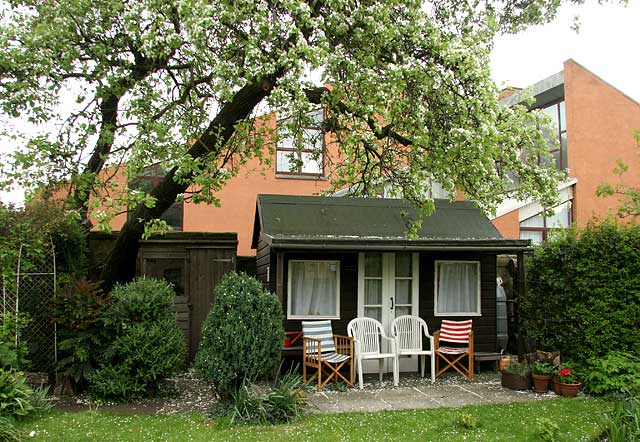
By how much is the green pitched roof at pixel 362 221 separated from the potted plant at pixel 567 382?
6.95 ft

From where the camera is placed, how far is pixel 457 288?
9531mm

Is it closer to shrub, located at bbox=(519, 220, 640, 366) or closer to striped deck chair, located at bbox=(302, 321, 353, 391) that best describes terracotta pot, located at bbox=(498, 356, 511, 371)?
shrub, located at bbox=(519, 220, 640, 366)

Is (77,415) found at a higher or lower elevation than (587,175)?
lower

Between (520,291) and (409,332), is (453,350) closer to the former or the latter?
(409,332)

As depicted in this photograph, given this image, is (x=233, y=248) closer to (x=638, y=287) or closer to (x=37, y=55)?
(x=37, y=55)

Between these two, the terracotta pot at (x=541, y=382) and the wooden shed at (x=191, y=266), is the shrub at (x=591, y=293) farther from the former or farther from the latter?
the wooden shed at (x=191, y=266)

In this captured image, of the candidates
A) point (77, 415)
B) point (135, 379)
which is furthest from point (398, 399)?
point (77, 415)

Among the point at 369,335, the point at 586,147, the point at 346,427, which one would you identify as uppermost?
the point at 586,147

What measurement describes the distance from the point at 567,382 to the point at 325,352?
343 cm

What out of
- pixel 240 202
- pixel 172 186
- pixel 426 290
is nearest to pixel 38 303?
pixel 172 186

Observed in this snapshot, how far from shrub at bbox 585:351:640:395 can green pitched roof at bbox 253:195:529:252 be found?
215 cm

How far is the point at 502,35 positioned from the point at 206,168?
580cm

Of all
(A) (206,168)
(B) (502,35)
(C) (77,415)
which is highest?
(B) (502,35)

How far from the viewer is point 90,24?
7.33 metres
